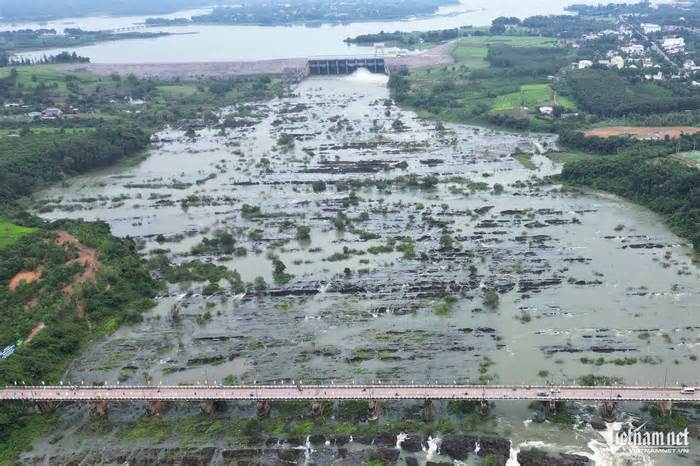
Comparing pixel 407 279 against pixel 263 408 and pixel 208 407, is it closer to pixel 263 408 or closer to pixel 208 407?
pixel 263 408

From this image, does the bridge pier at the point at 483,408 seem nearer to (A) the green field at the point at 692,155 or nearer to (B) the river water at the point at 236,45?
(A) the green field at the point at 692,155

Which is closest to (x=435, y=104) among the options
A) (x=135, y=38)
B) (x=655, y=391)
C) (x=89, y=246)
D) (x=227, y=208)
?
(x=227, y=208)

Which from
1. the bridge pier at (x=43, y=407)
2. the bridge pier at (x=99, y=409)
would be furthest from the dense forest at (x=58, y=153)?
the bridge pier at (x=99, y=409)

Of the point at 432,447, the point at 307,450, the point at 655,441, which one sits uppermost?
the point at 307,450

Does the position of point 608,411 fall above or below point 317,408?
below

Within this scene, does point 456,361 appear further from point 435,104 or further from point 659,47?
point 659,47

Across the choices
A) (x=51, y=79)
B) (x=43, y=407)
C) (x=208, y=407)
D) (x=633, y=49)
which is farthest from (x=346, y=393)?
(x=633, y=49)

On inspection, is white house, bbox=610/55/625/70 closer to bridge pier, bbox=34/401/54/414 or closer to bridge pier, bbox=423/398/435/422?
bridge pier, bbox=423/398/435/422
